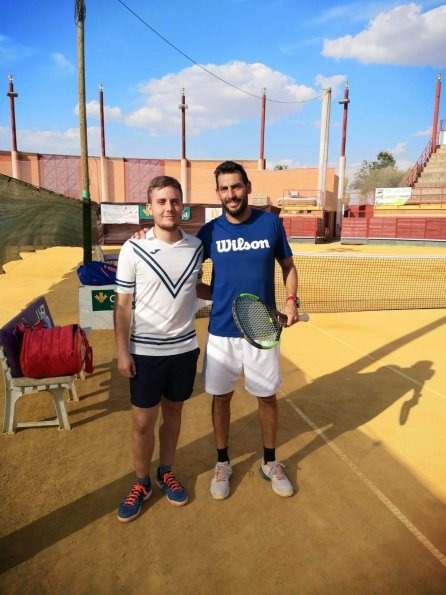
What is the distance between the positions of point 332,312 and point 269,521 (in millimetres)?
7393

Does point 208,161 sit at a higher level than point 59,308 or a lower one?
higher

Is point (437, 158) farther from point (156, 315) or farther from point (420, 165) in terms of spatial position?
point (156, 315)

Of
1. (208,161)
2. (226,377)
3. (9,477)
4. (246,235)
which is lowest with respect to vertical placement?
(9,477)

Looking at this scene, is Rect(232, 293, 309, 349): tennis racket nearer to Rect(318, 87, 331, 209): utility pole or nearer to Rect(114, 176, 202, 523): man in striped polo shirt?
Rect(114, 176, 202, 523): man in striped polo shirt

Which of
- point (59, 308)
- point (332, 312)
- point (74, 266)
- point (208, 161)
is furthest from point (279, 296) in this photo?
point (208, 161)

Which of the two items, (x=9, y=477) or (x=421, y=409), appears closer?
(x=9, y=477)

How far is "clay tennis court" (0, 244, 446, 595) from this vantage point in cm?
278

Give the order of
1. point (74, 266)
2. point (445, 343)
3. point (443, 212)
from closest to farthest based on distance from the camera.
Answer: point (445, 343) < point (74, 266) < point (443, 212)

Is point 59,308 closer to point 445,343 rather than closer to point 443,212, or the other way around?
point 445,343

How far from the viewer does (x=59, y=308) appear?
10.4 m

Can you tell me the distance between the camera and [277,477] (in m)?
3.64

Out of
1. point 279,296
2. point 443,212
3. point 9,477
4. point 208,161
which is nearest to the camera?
point 9,477

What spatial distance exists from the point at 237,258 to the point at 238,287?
23 centimetres

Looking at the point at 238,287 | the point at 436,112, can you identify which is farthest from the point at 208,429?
the point at 436,112
